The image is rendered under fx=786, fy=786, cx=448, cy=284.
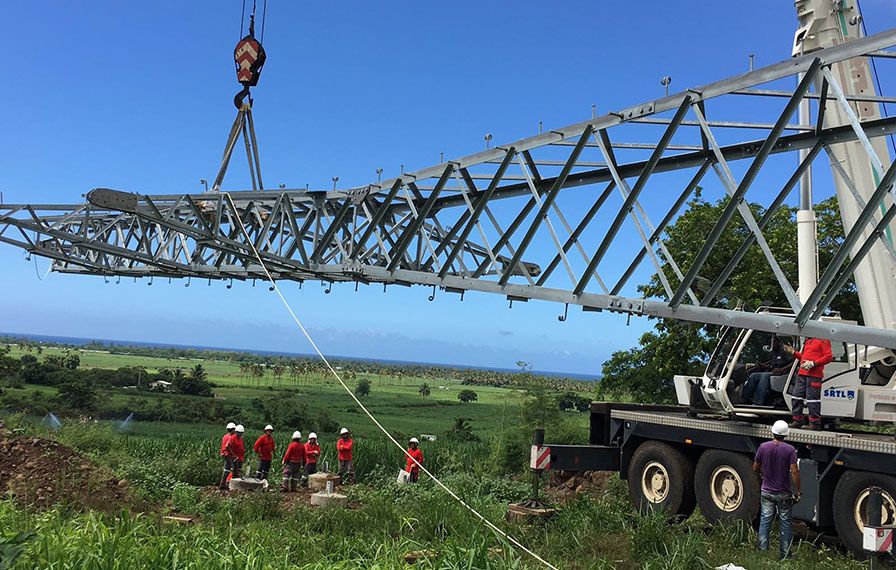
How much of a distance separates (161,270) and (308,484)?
6.17 meters

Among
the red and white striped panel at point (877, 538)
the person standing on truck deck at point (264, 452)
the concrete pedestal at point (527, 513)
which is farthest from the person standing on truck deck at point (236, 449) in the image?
the red and white striped panel at point (877, 538)

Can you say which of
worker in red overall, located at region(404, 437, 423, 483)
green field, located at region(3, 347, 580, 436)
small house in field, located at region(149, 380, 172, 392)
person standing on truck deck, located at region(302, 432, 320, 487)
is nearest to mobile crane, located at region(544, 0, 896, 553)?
worker in red overall, located at region(404, 437, 423, 483)

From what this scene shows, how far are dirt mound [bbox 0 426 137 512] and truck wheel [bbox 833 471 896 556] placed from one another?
10.1m

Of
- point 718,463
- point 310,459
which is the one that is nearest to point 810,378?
point 718,463

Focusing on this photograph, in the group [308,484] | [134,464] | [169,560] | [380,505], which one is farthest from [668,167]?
[134,464]

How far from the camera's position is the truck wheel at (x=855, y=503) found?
32.2ft

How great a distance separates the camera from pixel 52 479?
41.1 ft

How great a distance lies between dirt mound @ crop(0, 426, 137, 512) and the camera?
1145cm

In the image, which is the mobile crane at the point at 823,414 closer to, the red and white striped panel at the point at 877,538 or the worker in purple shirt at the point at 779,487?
the worker in purple shirt at the point at 779,487

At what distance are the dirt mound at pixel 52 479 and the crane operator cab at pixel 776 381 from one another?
9297 mm

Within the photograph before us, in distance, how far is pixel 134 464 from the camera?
17547 millimetres

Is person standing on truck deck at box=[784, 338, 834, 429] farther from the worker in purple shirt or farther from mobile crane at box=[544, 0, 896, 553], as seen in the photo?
the worker in purple shirt

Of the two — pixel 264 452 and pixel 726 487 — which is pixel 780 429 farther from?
pixel 264 452

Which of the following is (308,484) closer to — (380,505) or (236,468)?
(236,468)
